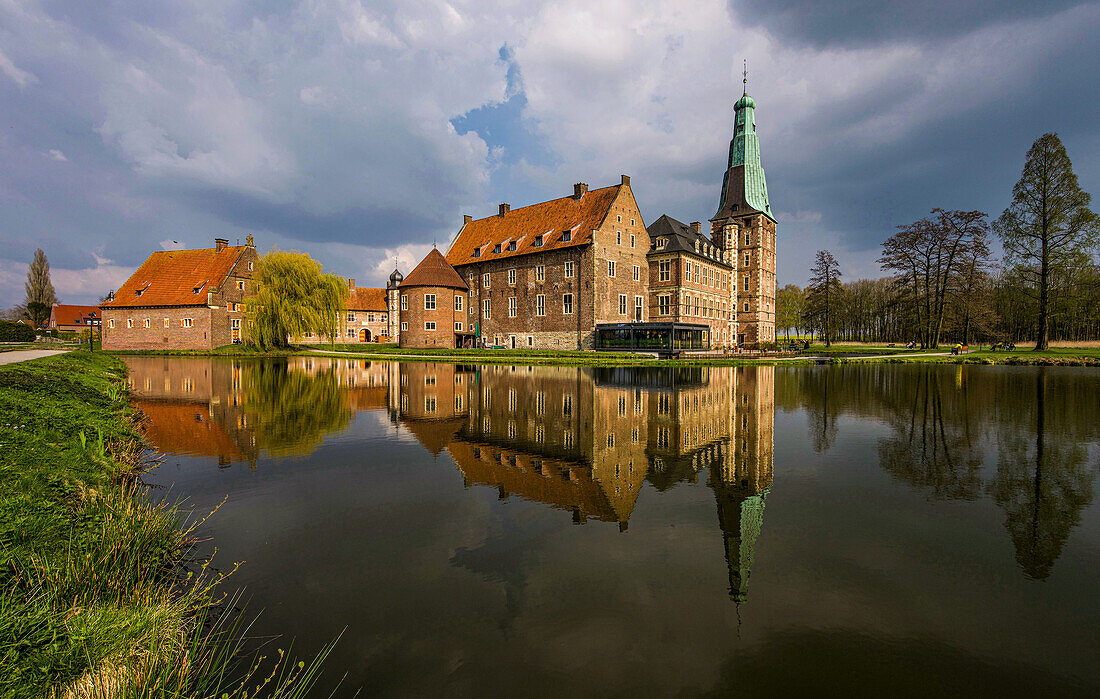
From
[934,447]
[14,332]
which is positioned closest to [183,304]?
[14,332]

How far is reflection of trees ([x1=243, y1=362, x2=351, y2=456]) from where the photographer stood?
35.5 feet

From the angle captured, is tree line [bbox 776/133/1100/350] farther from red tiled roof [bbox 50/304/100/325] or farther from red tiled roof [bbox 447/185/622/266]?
red tiled roof [bbox 50/304/100/325]

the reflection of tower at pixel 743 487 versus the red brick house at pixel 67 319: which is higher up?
the red brick house at pixel 67 319

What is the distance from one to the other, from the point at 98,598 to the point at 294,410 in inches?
474

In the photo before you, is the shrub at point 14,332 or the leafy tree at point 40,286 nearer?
the shrub at point 14,332

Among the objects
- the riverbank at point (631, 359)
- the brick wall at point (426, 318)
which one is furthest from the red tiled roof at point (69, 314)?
the brick wall at point (426, 318)

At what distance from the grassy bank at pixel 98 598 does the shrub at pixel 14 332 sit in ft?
232

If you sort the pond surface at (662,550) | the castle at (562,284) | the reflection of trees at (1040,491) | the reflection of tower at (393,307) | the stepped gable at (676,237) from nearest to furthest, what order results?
the pond surface at (662,550) < the reflection of trees at (1040,491) < the castle at (562,284) < the stepped gable at (676,237) < the reflection of tower at (393,307)

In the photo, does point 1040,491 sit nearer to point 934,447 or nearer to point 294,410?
point 934,447

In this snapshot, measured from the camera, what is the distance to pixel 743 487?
25.2 feet

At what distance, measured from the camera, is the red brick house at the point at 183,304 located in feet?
177

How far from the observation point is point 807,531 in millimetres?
5984

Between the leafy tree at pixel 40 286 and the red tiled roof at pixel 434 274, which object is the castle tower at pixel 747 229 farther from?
the leafy tree at pixel 40 286

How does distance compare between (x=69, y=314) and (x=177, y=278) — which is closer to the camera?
(x=177, y=278)
